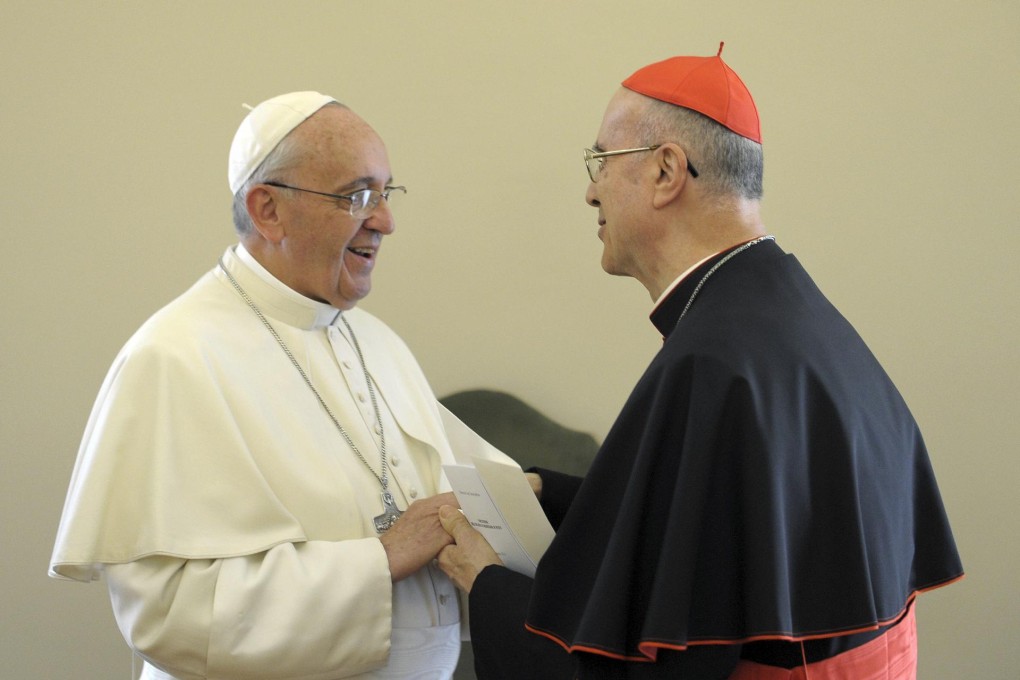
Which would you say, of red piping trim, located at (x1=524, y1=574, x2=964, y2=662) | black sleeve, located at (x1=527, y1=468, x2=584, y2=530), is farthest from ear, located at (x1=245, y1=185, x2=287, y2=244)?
red piping trim, located at (x1=524, y1=574, x2=964, y2=662)

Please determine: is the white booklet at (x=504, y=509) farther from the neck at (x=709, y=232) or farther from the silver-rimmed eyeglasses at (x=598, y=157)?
the silver-rimmed eyeglasses at (x=598, y=157)

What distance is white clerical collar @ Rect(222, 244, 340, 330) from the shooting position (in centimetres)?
286

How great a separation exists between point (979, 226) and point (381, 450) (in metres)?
3.00

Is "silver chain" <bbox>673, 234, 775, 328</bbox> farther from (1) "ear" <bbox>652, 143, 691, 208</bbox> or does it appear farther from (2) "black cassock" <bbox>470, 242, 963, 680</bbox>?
(1) "ear" <bbox>652, 143, 691, 208</bbox>

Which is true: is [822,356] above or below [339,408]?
above

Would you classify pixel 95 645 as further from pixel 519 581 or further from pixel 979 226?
pixel 979 226

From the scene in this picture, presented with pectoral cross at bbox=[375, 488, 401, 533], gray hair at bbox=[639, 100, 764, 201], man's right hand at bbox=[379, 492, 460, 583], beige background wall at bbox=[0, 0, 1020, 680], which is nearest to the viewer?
gray hair at bbox=[639, 100, 764, 201]

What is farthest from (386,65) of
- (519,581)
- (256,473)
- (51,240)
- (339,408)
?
(519,581)

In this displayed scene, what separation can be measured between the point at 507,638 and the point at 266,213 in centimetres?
132

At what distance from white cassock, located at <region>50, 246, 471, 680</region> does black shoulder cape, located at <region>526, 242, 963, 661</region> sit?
69cm

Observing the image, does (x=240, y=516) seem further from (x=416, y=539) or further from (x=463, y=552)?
(x=463, y=552)

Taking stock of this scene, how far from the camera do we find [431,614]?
2.71 metres

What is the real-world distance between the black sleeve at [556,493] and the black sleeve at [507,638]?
548 mm

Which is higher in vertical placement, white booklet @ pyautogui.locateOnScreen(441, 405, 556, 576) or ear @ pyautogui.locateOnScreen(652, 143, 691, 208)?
ear @ pyautogui.locateOnScreen(652, 143, 691, 208)
